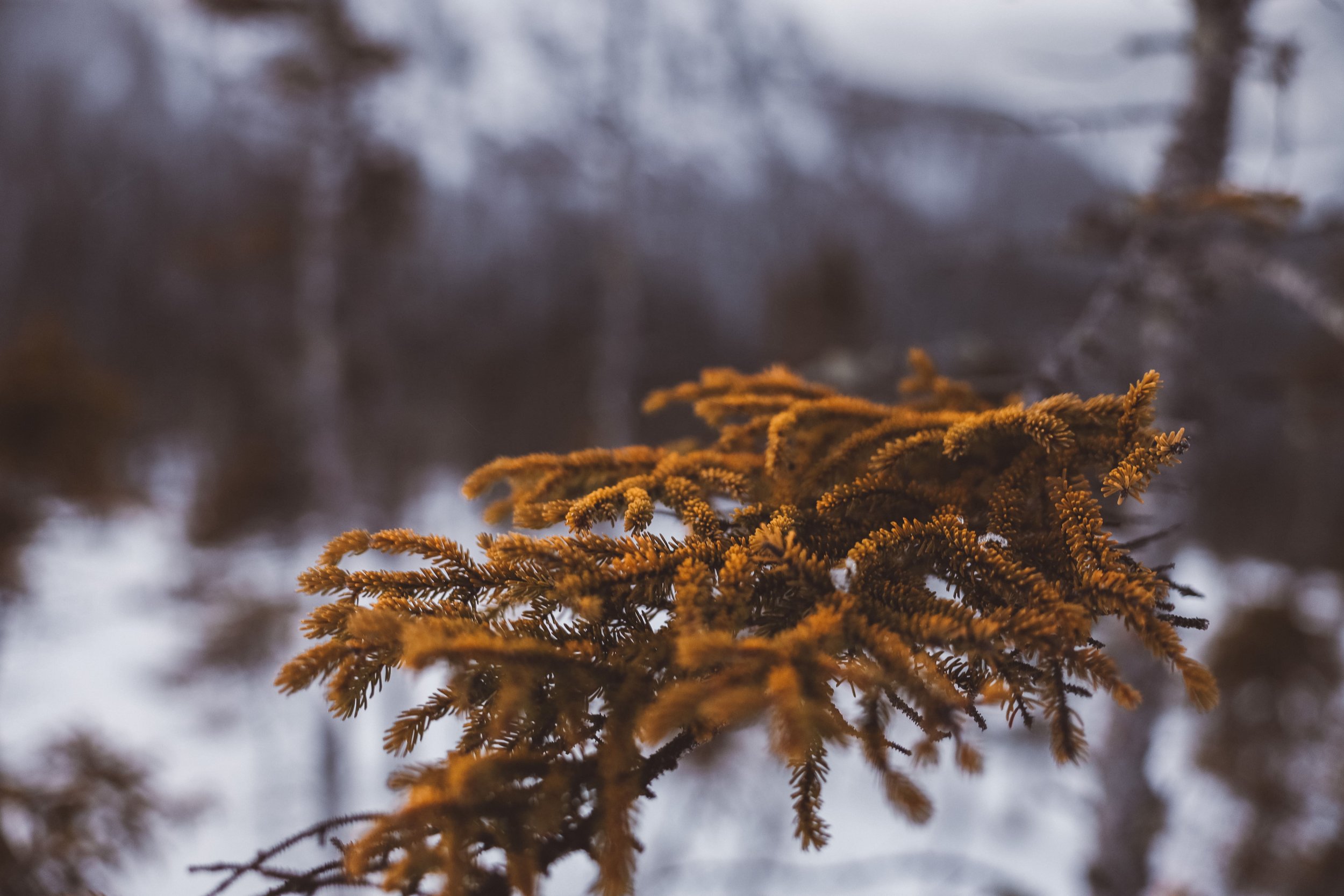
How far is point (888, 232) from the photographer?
93.8ft

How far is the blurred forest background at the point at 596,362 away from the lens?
11.9 feet

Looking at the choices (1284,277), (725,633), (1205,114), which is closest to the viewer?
(725,633)

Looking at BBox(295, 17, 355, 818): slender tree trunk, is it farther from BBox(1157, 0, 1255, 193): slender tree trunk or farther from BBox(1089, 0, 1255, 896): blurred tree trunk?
BBox(1157, 0, 1255, 193): slender tree trunk

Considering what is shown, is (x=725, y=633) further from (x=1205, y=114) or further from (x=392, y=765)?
(x=392, y=765)

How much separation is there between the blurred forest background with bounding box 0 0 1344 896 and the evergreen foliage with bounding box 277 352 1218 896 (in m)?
0.56

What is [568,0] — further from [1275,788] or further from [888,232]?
[888,232]

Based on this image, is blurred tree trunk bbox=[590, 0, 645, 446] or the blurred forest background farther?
blurred tree trunk bbox=[590, 0, 645, 446]

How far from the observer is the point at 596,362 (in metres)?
16.1

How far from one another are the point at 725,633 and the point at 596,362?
15375 millimetres

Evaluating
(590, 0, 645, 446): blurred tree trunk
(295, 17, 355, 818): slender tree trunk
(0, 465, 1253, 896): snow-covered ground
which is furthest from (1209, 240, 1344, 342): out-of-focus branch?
(295, 17, 355, 818): slender tree trunk

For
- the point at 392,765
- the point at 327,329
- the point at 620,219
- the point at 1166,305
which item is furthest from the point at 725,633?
the point at 392,765

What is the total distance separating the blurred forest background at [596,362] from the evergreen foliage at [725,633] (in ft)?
1.83

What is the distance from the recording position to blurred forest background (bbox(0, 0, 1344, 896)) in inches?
142

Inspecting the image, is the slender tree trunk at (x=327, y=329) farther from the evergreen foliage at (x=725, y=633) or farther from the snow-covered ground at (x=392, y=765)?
the evergreen foliage at (x=725, y=633)
